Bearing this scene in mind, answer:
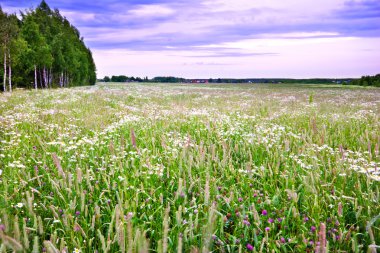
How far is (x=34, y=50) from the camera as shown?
42.0 meters

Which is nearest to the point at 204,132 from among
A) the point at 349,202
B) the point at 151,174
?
the point at 151,174

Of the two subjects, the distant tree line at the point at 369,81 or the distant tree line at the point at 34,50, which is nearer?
the distant tree line at the point at 34,50

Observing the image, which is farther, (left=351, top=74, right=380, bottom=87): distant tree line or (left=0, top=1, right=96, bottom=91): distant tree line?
(left=351, top=74, right=380, bottom=87): distant tree line

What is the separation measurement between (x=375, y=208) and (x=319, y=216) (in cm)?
53

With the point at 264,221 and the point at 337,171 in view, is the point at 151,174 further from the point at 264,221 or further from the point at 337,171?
the point at 337,171

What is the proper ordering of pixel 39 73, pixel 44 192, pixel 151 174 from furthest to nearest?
pixel 39 73, pixel 151 174, pixel 44 192

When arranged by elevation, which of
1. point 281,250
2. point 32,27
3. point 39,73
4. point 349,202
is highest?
point 32,27

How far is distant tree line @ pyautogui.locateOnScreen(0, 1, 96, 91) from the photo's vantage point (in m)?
33.8

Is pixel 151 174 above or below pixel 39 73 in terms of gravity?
below

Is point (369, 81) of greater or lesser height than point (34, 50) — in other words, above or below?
below

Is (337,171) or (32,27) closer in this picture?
(337,171)

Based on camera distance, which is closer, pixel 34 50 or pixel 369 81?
pixel 34 50

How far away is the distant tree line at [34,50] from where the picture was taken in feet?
111

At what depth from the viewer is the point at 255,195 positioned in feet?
11.0
